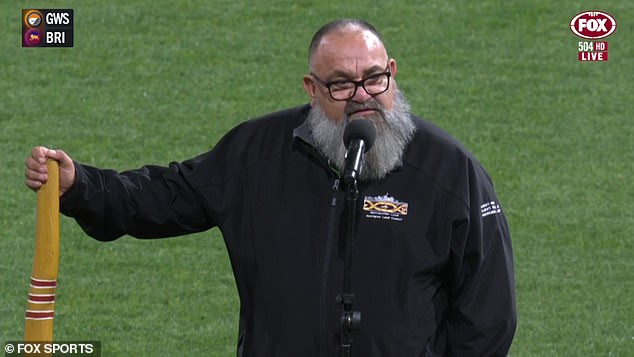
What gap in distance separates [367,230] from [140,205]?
835mm

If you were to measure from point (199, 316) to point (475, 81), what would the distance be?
404 centimetres

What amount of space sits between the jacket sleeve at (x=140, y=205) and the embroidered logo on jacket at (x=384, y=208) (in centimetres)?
66

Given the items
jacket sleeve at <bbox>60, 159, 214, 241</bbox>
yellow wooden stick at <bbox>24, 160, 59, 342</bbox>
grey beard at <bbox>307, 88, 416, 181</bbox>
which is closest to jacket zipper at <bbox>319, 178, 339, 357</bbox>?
grey beard at <bbox>307, 88, 416, 181</bbox>

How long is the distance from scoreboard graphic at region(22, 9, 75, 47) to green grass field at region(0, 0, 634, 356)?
9 centimetres

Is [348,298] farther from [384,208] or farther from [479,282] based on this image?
[479,282]

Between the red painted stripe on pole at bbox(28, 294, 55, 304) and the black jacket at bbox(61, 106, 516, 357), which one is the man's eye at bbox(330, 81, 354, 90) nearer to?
the black jacket at bbox(61, 106, 516, 357)

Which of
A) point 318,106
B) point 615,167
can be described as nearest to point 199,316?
point 615,167

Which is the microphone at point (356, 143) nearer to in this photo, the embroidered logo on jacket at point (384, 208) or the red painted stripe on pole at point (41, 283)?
the embroidered logo on jacket at point (384, 208)

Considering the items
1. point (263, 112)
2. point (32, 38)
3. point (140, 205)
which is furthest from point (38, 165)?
point (32, 38)

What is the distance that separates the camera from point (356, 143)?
478 cm

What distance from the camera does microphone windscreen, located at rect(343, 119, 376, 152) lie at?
4824mm

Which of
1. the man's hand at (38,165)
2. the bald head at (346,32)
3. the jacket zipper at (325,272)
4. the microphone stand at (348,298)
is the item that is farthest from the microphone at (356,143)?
the man's hand at (38,165)

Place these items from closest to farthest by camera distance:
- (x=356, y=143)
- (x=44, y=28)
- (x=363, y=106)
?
(x=356, y=143) < (x=363, y=106) < (x=44, y=28)

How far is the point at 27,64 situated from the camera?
1286cm
